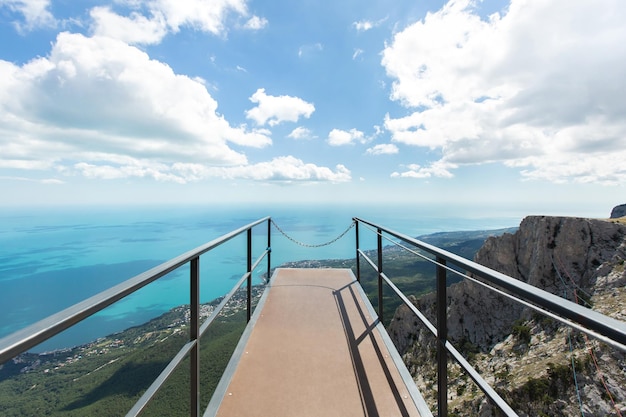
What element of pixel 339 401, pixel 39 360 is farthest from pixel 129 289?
pixel 39 360

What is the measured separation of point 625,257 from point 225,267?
3789 inches

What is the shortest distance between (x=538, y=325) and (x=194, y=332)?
30.7m

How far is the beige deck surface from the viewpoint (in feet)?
6.02

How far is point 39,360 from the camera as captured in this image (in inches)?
1021

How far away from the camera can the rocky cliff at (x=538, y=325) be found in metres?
18.2

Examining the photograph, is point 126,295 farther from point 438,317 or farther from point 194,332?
point 438,317

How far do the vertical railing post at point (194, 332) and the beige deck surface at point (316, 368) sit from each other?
0.95 feet

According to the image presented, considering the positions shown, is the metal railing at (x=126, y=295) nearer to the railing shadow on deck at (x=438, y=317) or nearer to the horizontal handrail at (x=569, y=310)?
A: the railing shadow on deck at (x=438, y=317)

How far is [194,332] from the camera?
1.59 m

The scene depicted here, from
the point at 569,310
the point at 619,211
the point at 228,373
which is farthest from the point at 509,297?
the point at 619,211

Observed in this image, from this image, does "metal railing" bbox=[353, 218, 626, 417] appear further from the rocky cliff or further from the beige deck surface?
the rocky cliff

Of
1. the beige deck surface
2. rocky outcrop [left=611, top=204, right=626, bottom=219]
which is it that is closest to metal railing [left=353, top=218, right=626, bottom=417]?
the beige deck surface

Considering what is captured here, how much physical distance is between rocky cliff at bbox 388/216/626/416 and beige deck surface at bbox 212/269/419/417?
762 inches

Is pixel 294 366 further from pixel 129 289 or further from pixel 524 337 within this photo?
pixel 524 337
